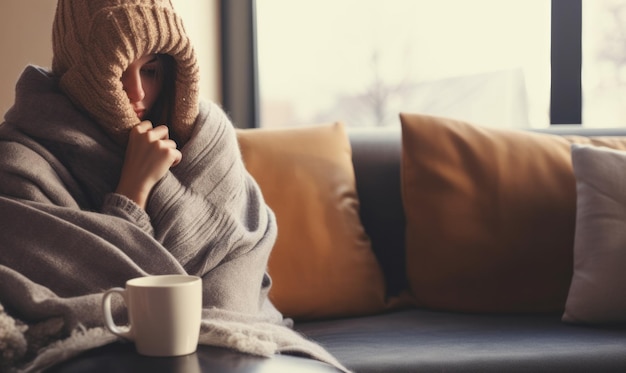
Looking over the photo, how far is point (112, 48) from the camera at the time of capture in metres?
1.19

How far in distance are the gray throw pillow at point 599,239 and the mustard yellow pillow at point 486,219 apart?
0.08m

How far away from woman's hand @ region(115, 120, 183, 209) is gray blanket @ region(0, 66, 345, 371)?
25 mm

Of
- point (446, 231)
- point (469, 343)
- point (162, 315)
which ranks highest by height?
point (162, 315)

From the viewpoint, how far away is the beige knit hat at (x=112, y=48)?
1.19 metres

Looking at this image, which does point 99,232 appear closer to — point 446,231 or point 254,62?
point 446,231

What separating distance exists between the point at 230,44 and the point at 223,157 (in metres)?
1.05

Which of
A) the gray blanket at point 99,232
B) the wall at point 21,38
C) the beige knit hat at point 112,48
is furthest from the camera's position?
the wall at point 21,38

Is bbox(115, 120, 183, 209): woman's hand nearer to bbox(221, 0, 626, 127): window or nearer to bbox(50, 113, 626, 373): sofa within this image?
bbox(50, 113, 626, 373): sofa

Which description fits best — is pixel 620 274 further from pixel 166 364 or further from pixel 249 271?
pixel 166 364

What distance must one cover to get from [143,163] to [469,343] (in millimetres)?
686

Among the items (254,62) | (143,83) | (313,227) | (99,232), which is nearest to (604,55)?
(254,62)

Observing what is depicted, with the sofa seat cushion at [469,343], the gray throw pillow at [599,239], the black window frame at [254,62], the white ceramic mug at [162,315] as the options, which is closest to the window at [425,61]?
the black window frame at [254,62]

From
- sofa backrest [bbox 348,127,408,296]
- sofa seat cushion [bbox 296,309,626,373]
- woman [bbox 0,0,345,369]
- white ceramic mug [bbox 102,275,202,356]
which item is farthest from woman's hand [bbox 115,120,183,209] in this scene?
sofa backrest [bbox 348,127,408,296]

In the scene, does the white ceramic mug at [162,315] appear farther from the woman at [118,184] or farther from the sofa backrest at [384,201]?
the sofa backrest at [384,201]
